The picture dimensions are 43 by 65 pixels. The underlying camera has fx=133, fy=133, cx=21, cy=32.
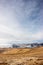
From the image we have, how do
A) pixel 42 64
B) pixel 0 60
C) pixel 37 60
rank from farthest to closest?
pixel 0 60
pixel 37 60
pixel 42 64

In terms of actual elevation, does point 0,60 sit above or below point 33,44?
below

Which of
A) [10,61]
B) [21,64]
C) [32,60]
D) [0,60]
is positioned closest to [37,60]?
[32,60]

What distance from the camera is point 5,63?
746 inches

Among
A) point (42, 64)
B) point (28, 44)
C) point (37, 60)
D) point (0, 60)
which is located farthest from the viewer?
point (28, 44)

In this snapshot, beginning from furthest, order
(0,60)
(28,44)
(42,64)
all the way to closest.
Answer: (28,44) → (0,60) → (42,64)

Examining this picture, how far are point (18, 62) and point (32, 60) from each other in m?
1.98

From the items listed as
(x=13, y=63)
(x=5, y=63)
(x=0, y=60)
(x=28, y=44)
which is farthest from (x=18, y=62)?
(x=28, y=44)

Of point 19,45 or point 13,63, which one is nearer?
point 13,63

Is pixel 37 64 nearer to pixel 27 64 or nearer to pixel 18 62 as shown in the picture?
pixel 27 64

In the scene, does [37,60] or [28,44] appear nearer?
[37,60]

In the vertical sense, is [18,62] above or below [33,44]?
below

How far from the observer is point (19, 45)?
133 ft

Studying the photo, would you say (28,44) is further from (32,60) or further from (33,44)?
(32,60)

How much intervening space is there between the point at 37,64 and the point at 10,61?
4.11 m
